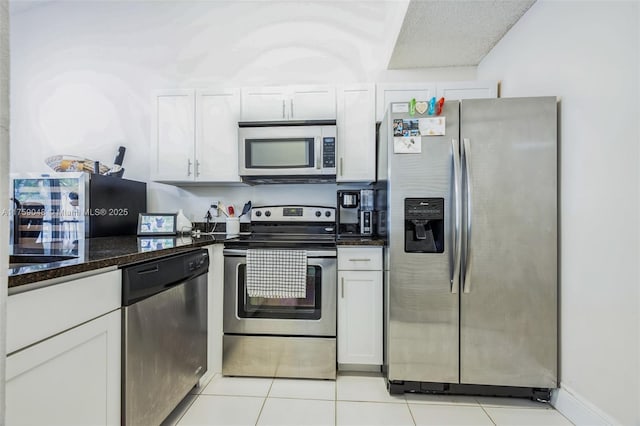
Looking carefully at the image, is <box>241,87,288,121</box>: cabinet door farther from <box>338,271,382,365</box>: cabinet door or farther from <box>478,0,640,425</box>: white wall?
<box>478,0,640,425</box>: white wall

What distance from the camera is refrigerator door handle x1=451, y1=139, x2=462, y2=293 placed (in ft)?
5.24

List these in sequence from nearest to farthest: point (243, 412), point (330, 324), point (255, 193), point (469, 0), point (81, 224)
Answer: point (243, 412), point (469, 0), point (330, 324), point (81, 224), point (255, 193)


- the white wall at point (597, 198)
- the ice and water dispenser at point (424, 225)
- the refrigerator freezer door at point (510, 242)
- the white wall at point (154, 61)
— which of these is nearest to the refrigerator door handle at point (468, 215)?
the refrigerator freezer door at point (510, 242)

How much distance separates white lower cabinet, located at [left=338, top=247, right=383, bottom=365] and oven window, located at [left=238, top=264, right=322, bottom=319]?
0.15 metres

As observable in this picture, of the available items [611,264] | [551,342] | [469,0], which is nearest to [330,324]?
Answer: [551,342]

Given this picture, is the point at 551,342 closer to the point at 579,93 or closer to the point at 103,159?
the point at 579,93

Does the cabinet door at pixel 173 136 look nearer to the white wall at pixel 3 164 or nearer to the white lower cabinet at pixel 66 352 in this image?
the white lower cabinet at pixel 66 352

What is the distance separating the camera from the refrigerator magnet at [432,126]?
5.45ft

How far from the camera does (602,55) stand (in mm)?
1336

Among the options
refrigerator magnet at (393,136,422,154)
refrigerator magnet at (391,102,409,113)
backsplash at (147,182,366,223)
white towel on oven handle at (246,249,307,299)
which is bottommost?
white towel on oven handle at (246,249,307,299)

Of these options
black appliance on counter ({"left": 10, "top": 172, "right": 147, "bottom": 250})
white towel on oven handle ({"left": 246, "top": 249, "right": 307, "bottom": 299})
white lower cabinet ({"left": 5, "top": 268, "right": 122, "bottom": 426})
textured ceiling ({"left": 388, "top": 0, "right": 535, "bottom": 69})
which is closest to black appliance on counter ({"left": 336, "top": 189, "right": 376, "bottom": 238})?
white towel on oven handle ({"left": 246, "top": 249, "right": 307, "bottom": 299})

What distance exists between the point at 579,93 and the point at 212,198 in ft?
8.47

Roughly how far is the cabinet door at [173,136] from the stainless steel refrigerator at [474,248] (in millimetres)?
1558

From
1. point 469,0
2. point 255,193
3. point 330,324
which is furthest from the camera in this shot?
point 255,193
